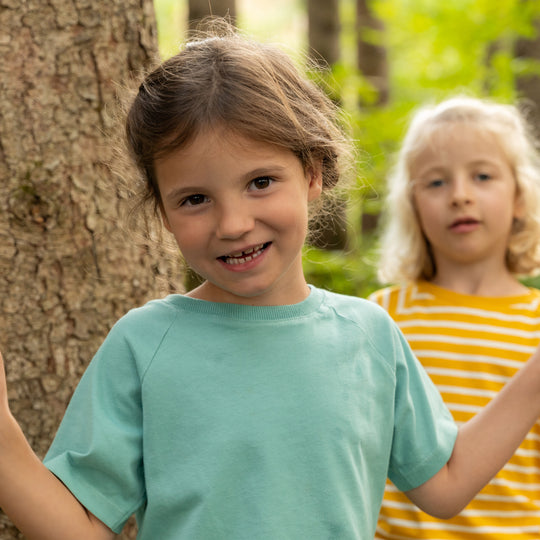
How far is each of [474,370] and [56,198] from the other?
1533 millimetres

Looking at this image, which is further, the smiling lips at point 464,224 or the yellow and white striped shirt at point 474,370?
the smiling lips at point 464,224

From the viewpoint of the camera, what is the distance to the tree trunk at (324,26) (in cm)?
746

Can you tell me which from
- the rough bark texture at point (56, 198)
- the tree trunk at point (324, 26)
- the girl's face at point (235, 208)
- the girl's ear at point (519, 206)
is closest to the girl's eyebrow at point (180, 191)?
the girl's face at point (235, 208)

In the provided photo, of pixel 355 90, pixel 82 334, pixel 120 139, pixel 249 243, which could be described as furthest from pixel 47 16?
pixel 355 90

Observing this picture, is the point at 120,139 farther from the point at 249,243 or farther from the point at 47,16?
the point at 249,243

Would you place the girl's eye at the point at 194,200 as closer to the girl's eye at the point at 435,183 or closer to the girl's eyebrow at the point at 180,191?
the girl's eyebrow at the point at 180,191

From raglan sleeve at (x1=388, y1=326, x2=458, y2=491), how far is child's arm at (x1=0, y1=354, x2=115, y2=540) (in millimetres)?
779

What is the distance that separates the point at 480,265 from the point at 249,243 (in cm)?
151

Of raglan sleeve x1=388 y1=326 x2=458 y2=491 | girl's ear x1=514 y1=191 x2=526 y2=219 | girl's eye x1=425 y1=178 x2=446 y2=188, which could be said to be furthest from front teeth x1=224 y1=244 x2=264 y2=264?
girl's ear x1=514 y1=191 x2=526 y2=219

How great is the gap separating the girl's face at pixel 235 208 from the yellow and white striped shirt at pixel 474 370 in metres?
1.15

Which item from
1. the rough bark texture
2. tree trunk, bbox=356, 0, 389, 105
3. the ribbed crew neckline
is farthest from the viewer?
tree trunk, bbox=356, 0, 389, 105

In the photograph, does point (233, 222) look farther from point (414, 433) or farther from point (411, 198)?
point (411, 198)

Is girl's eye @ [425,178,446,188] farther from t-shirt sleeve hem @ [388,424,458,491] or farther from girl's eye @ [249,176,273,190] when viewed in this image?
girl's eye @ [249,176,273,190]

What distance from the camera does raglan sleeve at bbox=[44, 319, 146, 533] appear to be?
1.46m
